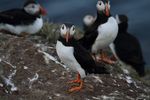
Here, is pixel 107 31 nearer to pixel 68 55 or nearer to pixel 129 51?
pixel 68 55

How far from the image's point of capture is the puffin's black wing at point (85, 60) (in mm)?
8641

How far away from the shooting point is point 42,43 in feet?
35.9

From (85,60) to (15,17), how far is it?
3.10 meters

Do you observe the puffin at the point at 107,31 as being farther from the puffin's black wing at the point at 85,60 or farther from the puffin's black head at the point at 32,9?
the puffin's black wing at the point at 85,60

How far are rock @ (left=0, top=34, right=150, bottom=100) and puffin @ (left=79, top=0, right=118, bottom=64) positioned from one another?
3.05 feet

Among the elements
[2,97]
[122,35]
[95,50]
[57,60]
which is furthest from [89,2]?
[2,97]

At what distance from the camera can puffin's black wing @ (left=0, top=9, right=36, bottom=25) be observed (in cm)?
1141

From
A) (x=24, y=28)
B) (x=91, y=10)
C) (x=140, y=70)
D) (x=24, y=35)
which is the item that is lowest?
(x=91, y=10)

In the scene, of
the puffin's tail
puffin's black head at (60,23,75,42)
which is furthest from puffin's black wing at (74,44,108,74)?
the puffin's tail

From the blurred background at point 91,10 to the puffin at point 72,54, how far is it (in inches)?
436

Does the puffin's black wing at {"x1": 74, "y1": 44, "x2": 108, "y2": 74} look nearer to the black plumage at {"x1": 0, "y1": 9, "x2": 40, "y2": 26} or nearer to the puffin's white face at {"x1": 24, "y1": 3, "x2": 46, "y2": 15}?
the black plumage at {"x1": 0, "y1": 9, "x2": 40, "y2": 26}

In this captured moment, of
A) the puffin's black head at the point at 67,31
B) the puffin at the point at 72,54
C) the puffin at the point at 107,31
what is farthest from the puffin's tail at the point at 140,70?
the puffin's black head at the point at 67,31

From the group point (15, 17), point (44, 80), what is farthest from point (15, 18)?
point (44, 80)

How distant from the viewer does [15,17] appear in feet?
37.7
